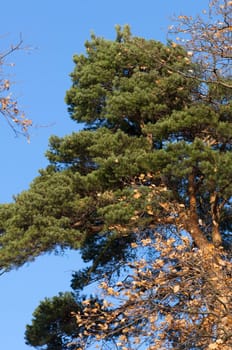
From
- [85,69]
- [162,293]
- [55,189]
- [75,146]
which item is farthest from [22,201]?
[162,293]

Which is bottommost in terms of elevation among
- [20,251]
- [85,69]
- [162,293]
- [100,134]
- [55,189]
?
[162,293]

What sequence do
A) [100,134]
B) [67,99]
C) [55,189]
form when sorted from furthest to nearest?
1. [67,99]
2. [100,134]
3. [55,189]

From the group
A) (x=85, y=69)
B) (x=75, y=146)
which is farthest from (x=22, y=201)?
(x=85, y=69)

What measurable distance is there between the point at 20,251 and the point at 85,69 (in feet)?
17.8

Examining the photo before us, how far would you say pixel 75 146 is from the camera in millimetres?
14266

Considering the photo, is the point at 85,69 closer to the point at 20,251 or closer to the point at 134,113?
the point at 134,113

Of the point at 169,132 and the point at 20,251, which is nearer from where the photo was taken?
the point at 20,251

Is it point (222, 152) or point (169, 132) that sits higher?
point (169, 132)

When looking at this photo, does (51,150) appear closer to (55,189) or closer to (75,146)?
(75,146)

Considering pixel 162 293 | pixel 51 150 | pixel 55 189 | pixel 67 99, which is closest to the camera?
pixel 162 293

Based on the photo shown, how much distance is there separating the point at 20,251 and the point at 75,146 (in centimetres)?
332

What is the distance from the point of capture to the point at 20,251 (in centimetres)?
1191

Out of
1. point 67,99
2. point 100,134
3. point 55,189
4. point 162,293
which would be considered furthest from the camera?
point 67,99

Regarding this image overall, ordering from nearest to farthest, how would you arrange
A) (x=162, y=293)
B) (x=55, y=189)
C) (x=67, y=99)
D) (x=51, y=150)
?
(x=162, y=293) < (x=55, y=189) < (x=51, y=150) < (x=67, y=99)
